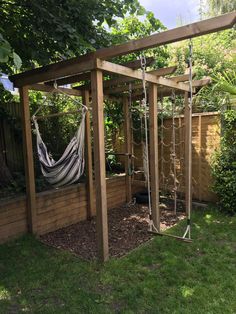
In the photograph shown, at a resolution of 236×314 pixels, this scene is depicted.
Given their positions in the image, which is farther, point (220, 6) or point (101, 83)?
point (220, 6)

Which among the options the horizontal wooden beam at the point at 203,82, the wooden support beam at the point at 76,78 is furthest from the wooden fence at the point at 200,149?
the wooden support beam at the point at 76,78

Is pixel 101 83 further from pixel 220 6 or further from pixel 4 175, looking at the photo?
pixel 220 6

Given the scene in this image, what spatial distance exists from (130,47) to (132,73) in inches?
26.2

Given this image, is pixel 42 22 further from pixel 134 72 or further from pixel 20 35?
pixel 134 72

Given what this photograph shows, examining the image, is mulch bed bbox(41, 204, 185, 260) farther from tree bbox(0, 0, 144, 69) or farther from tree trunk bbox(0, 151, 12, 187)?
tree bbox(0, 0, 144, 69)

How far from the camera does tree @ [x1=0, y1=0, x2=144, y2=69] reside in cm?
291

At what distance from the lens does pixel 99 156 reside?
110 inches

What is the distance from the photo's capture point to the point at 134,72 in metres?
3.04

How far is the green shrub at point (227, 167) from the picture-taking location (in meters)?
4.07

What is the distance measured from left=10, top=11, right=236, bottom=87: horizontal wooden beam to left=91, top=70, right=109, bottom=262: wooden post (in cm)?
17

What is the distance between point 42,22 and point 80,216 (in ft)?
8.50

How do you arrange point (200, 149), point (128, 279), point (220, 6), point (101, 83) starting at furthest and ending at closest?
point (220, 6), point (200, 149), point (101, 83), point (128, 279)

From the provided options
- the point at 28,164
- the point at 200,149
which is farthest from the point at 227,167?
the point at 28,164

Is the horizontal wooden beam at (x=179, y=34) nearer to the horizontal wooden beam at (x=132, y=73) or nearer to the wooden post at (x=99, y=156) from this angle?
the horizontal wooden beam at (x=132, y=73)
